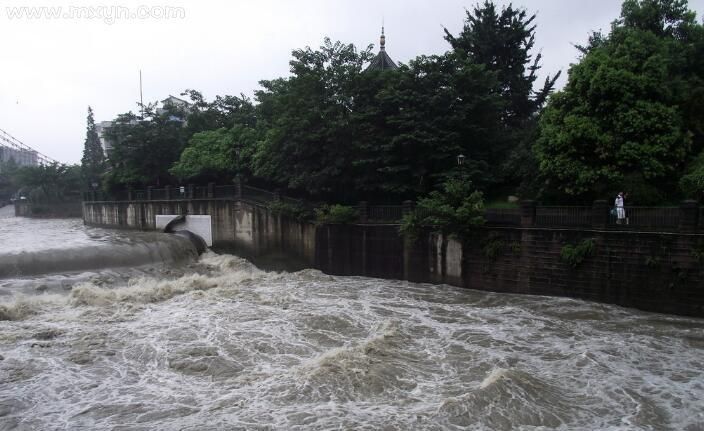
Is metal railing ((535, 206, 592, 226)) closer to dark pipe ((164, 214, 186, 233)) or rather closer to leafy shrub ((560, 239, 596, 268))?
leafy shrub ((560, 239, 596, 268))

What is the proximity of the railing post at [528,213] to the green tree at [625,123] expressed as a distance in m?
1.84

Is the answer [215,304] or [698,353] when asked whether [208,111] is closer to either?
[215,304]

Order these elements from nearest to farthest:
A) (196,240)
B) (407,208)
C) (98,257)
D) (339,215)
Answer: (98,257) → (407,208) → (339,215) → (196,240)

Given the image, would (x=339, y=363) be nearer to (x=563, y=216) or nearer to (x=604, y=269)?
(x=604, y=269)

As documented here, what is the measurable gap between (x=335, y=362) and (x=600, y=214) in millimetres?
9423

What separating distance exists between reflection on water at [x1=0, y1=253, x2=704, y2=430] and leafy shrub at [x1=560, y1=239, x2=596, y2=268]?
4.11ft

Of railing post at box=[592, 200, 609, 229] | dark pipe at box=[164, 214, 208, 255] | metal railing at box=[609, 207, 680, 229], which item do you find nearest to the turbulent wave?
dark pipe at box=[164, 214, 208, 255]

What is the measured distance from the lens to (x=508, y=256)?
50.4 feet

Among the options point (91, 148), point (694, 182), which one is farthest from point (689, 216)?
point (91, 148)

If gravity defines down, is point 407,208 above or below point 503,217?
above

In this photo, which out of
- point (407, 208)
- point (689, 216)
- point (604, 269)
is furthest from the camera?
point (407, 208)

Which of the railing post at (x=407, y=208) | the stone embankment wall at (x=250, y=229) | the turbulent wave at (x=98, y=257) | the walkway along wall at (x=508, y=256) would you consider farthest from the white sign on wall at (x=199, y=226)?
the railing post at (x=407, y=208)

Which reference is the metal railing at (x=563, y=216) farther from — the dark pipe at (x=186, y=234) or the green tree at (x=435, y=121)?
the dark pipe at (x=186, y=234)

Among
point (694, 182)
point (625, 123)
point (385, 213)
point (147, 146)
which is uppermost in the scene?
point (147, 146)
